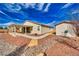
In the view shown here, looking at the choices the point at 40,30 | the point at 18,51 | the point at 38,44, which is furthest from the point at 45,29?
the point at 18,51

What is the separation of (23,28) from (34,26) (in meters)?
0.12

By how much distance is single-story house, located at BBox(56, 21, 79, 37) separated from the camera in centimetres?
153

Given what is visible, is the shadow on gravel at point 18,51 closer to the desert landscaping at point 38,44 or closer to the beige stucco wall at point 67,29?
the desert landscaping at point 38,44

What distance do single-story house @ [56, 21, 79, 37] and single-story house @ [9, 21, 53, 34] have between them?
102 millimetres

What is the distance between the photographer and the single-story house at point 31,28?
1.54 m

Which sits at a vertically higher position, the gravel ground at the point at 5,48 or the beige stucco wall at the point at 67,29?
the beige stucco wall at the point at 67,29

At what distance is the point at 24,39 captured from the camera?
1.55 meters

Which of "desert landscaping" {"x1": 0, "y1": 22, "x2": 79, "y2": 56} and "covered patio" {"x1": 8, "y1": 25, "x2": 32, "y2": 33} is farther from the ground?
"covered patio" {"x1": 8, "y1": 25, "x2": 32, "y2": 33}

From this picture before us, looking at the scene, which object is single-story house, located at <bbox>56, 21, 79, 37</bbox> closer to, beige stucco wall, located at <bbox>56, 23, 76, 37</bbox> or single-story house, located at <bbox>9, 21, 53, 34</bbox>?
beige stucco wall, located at <bbox>56, 23, 76, 37</bbox>

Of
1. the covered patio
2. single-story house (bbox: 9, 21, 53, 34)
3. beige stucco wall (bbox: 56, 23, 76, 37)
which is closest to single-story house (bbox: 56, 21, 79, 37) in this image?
beige stucco wall (bbox: 56, 23, 76, 37)

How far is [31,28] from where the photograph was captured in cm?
154

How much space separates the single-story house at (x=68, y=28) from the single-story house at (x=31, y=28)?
0.10m

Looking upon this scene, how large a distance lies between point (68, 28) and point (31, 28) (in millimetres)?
380

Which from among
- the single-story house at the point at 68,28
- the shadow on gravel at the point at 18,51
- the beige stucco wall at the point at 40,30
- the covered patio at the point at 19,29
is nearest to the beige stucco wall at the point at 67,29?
the single-story house at the point at 68,28
